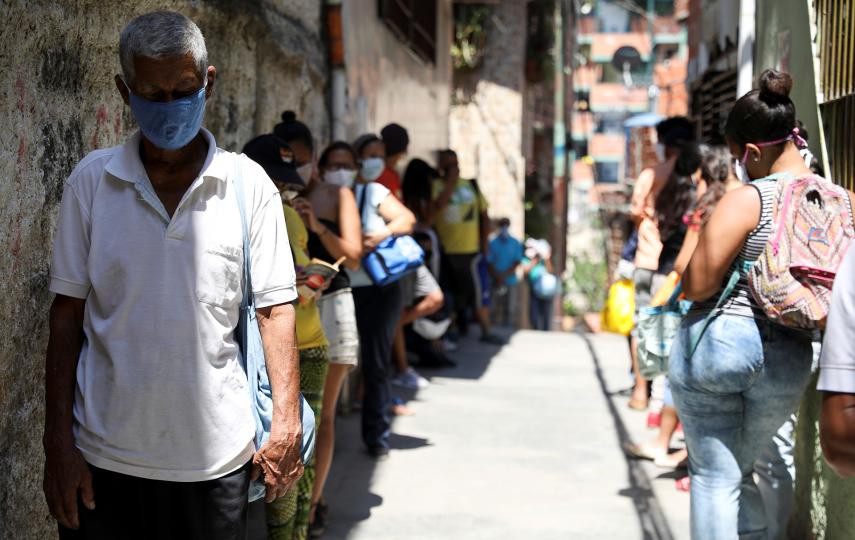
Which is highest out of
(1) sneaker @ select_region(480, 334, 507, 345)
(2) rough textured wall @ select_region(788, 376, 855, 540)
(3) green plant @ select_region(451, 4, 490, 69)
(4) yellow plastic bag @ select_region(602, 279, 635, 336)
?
(3) green plant @ select_region(451, 4, 490, 69)

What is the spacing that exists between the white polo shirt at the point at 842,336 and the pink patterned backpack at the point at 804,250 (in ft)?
4.51

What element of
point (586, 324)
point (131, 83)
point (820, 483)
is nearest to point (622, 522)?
→ point (820, 483)

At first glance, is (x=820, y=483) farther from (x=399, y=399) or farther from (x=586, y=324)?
(x=586, y=324)

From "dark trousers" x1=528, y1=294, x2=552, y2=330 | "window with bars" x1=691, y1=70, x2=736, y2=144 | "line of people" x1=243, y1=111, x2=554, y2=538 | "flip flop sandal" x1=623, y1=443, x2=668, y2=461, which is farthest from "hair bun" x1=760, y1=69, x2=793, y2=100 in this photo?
"dark trousers" x1=528, y1=294, x2=552, y2=330

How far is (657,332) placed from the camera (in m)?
4.61

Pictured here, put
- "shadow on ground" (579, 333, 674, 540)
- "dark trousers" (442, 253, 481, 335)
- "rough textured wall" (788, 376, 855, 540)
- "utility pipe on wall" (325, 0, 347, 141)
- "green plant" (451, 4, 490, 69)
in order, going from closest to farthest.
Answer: "rough textured wall" (788, 376, 855, 540)
"shadow on ground" (579, 333, 674, 540)
"utility pipe on wall" (325, 0, 347, 141)
"dark trousers" (442, 253, 481, 335)
"green plant" (451, 4, 490, 69)

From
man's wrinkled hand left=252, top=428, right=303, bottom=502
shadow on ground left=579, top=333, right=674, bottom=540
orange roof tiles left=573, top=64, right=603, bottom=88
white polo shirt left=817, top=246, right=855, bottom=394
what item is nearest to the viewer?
white polo shirt left=817, top=246, right=855, bottom=394

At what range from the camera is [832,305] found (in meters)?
1.92

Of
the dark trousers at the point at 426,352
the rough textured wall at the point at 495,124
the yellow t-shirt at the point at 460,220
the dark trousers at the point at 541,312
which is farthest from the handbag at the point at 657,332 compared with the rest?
the rough textured wall at the point at 495,124

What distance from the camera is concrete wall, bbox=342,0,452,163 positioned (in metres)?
7.70

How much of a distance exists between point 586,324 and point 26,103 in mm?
26615

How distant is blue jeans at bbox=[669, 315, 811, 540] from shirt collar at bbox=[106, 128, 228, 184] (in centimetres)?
178

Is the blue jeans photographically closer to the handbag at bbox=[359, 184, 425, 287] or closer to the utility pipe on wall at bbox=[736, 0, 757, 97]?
the handbag at bbox=[359, 184, 425, 287]

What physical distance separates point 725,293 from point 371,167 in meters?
2.90
